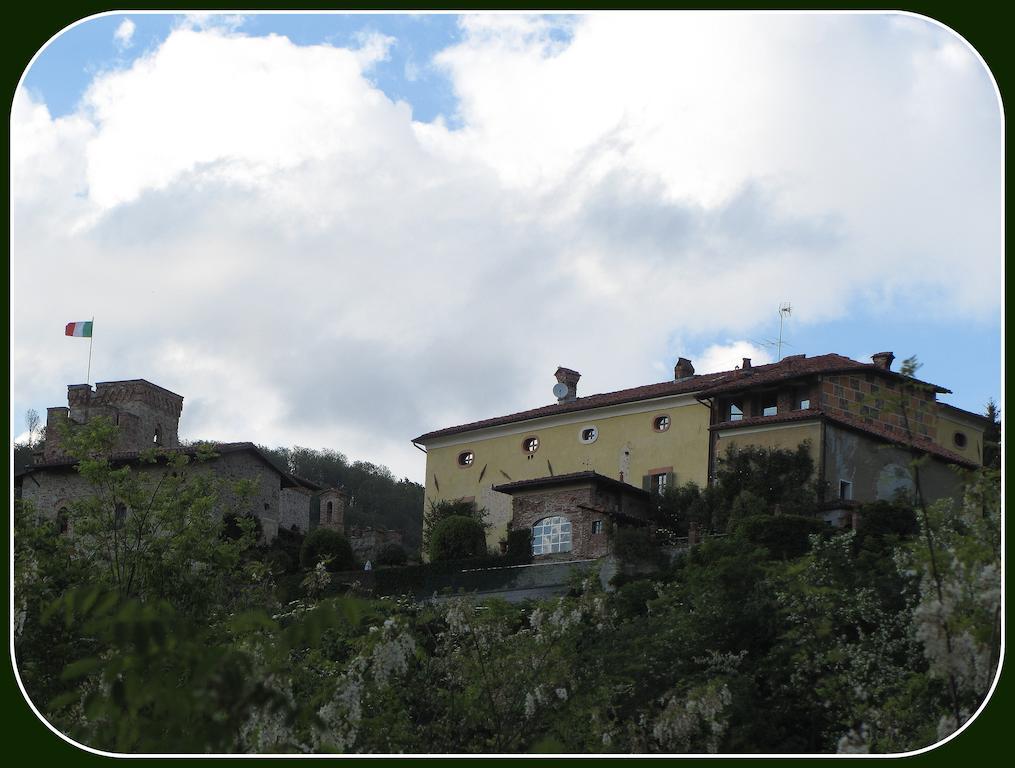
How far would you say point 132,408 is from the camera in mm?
47344

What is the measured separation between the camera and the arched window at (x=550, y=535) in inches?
1469

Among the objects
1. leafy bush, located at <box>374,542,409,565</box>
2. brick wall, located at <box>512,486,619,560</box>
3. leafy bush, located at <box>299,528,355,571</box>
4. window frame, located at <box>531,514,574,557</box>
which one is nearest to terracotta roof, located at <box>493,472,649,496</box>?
brick wall, located at <box>512,486,619,560</box>

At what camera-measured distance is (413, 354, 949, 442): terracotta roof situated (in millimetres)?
38344

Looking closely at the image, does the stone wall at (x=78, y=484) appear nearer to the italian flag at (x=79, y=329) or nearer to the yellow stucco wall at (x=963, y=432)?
the italian flag at (x=79, y=329)

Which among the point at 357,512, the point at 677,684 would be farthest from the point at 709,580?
the point at 357,512

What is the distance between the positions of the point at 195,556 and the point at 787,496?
66.2 ft

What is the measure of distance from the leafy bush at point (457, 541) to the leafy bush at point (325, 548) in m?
2.57

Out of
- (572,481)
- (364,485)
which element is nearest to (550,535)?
(572,481)

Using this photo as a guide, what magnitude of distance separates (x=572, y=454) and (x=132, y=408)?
1545cm

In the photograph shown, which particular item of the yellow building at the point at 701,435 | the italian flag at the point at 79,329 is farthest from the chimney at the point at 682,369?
the italian flag at the point at 79,329

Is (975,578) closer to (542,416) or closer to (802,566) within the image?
(802,566)

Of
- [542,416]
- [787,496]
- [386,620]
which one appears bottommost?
[386,620]

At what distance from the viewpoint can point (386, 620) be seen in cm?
1608

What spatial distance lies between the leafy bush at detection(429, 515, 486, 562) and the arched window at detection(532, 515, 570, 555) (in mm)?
1897
